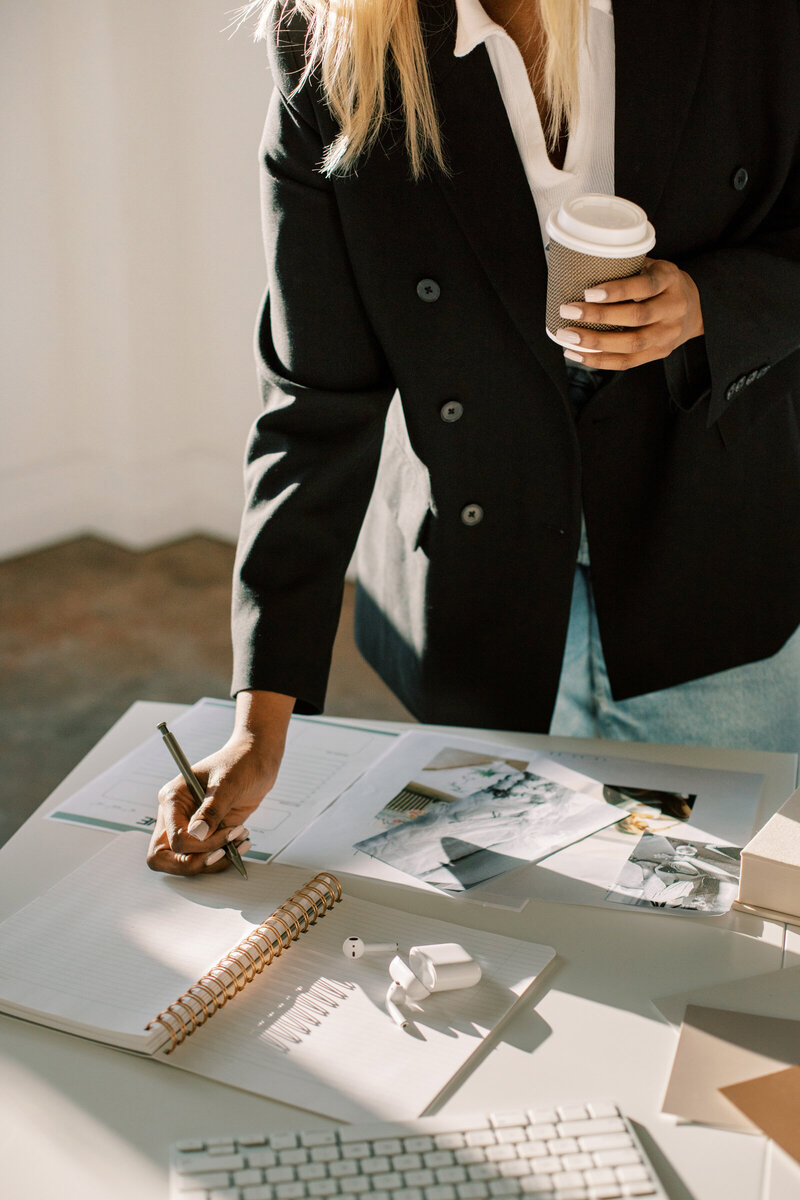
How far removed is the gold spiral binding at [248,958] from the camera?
0.80m

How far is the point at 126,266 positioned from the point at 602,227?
115 inches

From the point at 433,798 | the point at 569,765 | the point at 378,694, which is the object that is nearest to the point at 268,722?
the point at 433,798

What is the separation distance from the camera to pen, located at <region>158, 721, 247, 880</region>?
970mm

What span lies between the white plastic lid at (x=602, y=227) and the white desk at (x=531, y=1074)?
520mm

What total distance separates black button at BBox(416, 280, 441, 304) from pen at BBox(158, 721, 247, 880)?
0.48 metres

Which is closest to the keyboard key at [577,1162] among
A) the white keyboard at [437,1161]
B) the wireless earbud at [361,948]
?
the white keyboard at [437,1161]

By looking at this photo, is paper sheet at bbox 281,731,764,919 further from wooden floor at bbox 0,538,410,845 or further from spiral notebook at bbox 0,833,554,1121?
wooden floor at bbox 0,538,410,845

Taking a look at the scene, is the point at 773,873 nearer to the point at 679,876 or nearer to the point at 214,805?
the point at 679,876

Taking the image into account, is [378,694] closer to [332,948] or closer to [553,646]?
[553,646]

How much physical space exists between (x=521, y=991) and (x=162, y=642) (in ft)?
8.04

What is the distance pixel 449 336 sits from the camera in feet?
3.78

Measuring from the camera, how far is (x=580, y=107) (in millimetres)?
1086

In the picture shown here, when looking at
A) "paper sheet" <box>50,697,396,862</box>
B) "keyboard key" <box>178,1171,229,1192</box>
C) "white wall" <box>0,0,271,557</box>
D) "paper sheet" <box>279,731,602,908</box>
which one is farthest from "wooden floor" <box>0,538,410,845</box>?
"keyboard key" <box>178,1171,229,1192</box>

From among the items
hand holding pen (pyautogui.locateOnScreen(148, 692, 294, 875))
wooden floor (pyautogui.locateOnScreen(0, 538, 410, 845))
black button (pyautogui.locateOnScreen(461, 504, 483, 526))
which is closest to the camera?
hand holding pen (pyautogui.locateOnScreen(148, 692, 294, 875))
